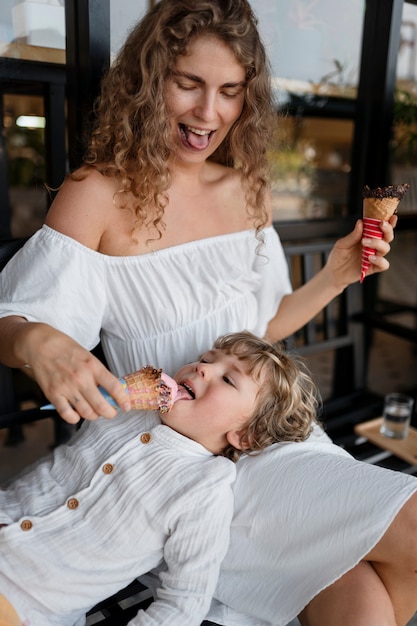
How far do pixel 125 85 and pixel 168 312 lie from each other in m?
0.62

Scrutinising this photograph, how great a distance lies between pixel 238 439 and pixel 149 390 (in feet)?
0.97

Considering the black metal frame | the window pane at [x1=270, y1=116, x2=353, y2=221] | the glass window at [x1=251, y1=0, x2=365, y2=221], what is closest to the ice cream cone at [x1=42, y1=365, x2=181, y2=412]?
the black metal frame

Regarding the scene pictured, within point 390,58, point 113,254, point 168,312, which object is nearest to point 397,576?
point 168,312

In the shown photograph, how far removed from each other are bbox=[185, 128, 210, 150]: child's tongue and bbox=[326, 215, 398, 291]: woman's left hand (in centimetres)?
49

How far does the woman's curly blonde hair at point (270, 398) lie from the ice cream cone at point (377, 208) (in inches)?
16.2

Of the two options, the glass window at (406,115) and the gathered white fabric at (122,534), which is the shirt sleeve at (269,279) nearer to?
the gathered white fabric at (122,534)

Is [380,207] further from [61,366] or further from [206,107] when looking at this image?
[61,366]

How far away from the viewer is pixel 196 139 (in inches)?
66.1

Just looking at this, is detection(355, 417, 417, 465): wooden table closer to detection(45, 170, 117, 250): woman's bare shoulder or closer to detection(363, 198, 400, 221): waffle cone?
detection(363, 198, 400, 221): waffle cone

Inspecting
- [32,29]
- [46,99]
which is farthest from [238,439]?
[32,29]

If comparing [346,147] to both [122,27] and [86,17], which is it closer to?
[122,27]

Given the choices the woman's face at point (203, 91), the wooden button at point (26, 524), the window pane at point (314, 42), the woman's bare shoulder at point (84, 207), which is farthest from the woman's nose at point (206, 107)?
the wooden button at point (26, 524)

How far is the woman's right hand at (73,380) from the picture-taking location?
123cm

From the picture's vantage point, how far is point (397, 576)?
1.38 meters
